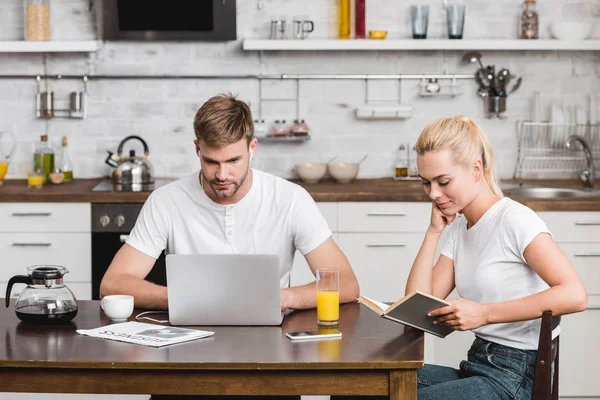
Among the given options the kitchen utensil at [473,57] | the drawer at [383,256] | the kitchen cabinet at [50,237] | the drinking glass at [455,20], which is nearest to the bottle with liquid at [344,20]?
the drinking glass at [455,20]

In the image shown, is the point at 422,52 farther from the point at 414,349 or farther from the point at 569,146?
the point at 414,349

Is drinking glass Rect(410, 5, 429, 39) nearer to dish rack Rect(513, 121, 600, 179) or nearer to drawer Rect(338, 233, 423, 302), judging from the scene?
dish rack Rect(513, 121, 600, 179)

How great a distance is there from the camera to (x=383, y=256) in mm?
4363

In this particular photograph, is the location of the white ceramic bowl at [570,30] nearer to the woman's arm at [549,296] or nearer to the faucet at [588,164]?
the faucet at [588,164]

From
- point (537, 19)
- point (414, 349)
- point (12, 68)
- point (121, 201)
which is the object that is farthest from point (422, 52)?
point (414, 349)

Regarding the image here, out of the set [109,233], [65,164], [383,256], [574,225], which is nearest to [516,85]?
[574,225]

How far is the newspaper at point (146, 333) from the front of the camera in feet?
7.34

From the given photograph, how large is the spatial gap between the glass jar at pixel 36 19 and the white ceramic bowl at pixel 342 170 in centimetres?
166

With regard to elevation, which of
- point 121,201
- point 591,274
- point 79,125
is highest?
point 79,125

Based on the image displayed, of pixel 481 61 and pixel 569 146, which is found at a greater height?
pixel 481 61

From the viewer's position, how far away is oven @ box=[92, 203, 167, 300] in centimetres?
430

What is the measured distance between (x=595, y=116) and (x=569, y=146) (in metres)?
0.39

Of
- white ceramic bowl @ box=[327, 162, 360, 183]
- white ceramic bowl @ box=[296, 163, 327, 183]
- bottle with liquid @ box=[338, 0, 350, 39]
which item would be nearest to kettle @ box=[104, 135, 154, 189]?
white ceramic bowl @ box=[296, 163, 327, 183]

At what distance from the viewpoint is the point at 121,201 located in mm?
4293
